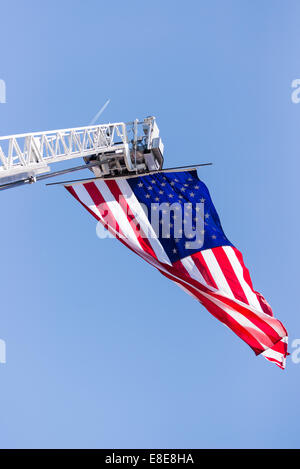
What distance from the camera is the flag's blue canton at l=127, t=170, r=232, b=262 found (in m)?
16.4

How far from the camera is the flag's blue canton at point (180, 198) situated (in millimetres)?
16375

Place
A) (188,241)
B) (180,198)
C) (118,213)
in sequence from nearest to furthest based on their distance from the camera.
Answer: (188,241) < (118,213) < (180,198)

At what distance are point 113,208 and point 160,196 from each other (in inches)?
→ 88.5

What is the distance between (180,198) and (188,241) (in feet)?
7.33

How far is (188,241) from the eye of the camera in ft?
53.9

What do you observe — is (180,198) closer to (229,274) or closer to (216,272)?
(216,272)

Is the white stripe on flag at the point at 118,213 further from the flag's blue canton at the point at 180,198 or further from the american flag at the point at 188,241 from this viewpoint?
the flag's blue canton at the point at 180,198

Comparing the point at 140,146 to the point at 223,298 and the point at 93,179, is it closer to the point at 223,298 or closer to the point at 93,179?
the point at 93,179

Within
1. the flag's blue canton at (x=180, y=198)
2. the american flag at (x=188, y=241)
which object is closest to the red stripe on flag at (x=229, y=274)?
the american flag at (x=188, y=241)

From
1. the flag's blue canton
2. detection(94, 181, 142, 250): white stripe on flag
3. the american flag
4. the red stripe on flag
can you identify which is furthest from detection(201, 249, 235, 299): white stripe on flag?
detection(94, 181, 142, 250): white stripe on flag

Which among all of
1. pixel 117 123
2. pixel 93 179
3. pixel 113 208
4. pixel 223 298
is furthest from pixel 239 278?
pixel 117 123

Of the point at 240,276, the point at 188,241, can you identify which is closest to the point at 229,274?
the point at 240,276

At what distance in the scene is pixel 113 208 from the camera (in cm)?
1716

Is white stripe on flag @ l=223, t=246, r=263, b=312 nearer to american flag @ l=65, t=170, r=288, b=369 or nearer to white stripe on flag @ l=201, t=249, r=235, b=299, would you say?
american flag @ l=65, t=170, r=288, b=369
